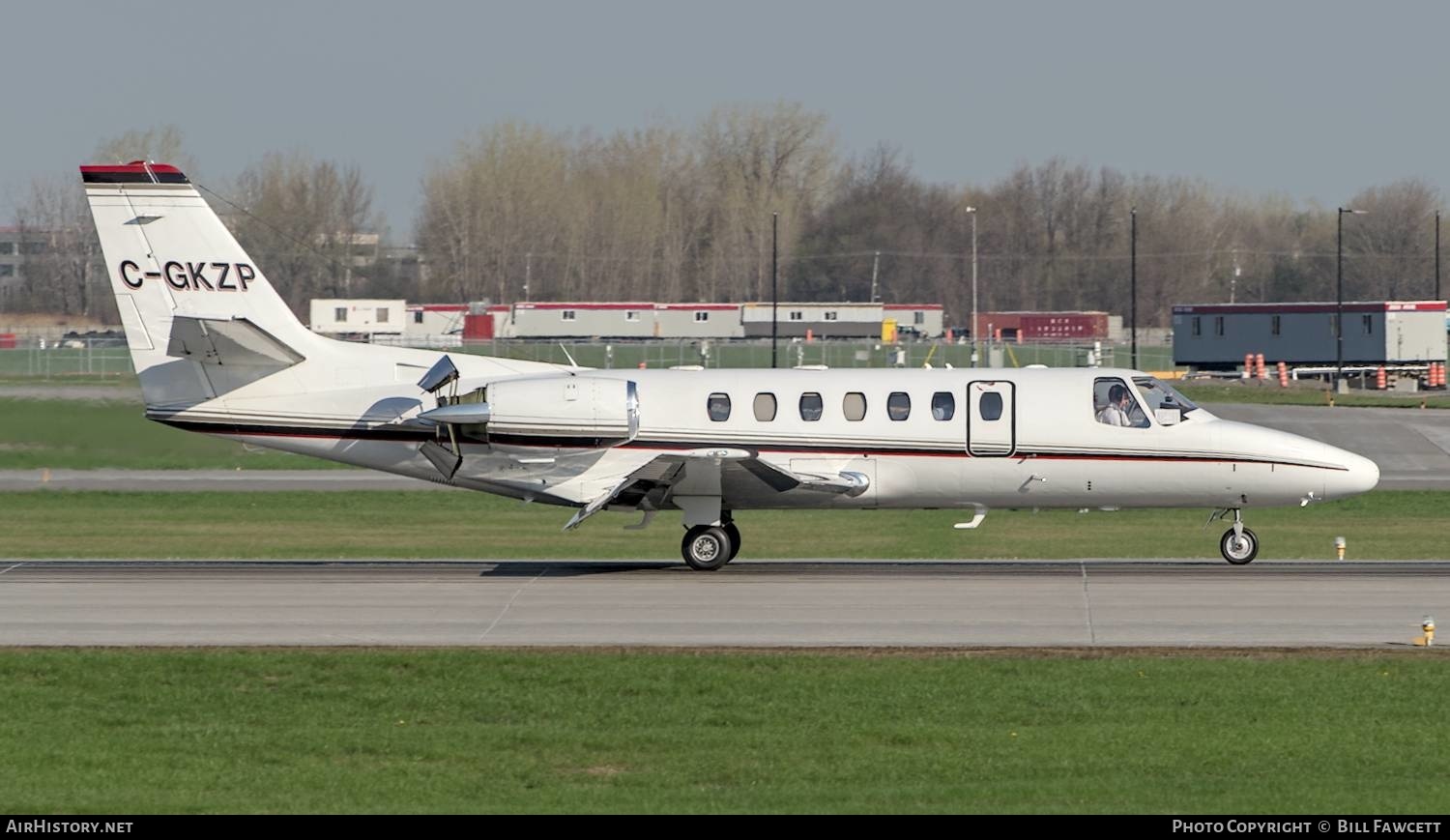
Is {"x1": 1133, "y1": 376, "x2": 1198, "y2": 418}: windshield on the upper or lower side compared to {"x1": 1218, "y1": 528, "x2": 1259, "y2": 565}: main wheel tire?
upper

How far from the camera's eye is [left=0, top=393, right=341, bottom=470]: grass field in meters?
32.7

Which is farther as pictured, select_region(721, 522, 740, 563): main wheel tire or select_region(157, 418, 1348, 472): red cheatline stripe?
select_region(721, 522, 740, 563): main wheel tire

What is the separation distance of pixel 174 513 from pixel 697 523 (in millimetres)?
17223

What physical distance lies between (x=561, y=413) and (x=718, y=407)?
2.18 m

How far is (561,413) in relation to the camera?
24609 mm

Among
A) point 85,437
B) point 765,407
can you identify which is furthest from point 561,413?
point 85,437

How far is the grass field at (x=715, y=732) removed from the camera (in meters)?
13.0

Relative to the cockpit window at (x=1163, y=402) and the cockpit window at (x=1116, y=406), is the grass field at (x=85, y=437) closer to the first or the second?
the cockpit window at (x=1116, y=406)

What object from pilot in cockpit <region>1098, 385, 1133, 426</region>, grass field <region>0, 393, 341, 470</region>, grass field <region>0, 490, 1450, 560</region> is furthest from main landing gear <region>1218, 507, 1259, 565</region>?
grass field <region>0, 393, 341, 470</region>

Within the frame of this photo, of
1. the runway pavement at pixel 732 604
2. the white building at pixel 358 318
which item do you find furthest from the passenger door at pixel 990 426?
the white building at pixel 358 318

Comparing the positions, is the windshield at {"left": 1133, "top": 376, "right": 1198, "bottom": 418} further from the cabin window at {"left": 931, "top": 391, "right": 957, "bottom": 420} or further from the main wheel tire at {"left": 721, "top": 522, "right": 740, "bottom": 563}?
the main wheel tire at {"left": 721, "top": 522, "right": 740, "bottom": 563}

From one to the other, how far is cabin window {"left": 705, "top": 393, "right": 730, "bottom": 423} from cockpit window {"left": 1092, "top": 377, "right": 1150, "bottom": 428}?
5019mm

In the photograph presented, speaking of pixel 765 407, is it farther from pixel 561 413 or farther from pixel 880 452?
pixel 561 413
